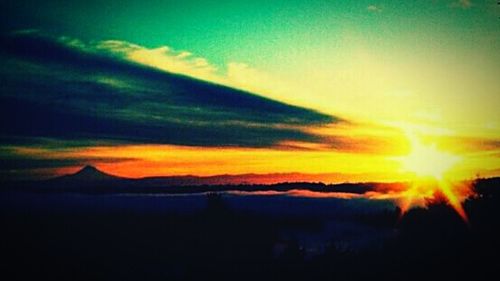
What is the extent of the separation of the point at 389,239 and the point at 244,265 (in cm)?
1933

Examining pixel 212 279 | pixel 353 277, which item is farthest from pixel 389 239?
pixel 212 279

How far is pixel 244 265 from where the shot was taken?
59.2m

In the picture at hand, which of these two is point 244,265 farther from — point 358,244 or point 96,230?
point 96,230

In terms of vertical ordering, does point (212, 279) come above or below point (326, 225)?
below

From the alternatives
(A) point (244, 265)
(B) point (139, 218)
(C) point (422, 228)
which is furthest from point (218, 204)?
(C) point (422, 228)

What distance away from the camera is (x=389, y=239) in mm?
52188

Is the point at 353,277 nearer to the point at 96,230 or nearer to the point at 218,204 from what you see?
the point at 218,204

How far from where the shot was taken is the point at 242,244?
6312 cm

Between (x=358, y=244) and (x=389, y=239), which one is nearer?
(x=389, y=239)

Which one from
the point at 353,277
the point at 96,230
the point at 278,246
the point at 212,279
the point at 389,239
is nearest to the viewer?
the point at 353,277

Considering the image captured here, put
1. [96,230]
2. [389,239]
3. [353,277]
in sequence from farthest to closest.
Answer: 1. [96,230]
2. [389,239]
3. [353,277]

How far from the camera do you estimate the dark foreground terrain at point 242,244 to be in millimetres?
41000

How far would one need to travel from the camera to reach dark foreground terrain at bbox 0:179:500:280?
41.0 m

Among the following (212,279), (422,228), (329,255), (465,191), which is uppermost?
(465,191)
